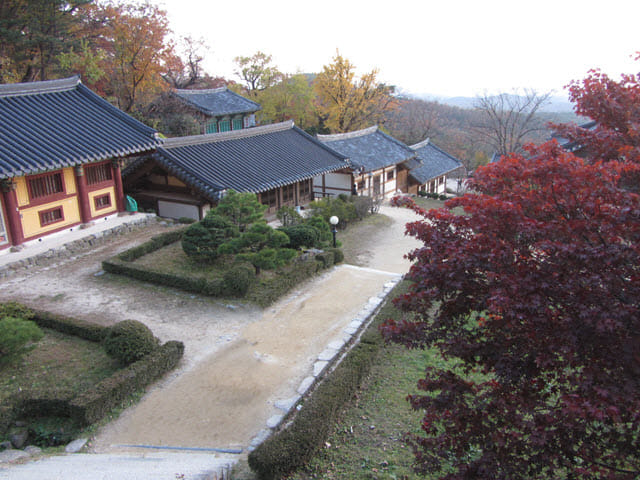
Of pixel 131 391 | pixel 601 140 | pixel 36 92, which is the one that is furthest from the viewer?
pixel 36 92

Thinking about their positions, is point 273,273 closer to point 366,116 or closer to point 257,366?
point 257,366

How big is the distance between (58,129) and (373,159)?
19.5 m

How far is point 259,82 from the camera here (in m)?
53.3

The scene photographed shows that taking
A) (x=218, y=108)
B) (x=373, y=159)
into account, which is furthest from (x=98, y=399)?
(x=218, y=108)

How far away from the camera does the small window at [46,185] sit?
49.1ft

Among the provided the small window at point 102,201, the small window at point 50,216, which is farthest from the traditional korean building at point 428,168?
the small window at point 50,216

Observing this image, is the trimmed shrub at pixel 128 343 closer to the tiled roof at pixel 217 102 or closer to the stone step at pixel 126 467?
the stone step at pixel 126 467

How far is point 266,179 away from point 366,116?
92.0 ft

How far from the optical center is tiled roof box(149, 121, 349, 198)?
1778 cm

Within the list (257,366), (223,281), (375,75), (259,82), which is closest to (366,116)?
(375,75)

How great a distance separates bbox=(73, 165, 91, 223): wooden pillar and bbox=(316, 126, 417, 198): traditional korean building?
573 inches

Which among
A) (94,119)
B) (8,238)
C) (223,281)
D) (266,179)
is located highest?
(94,119)

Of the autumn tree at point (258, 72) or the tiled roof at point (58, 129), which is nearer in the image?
the tiled roof at point (58, 129)

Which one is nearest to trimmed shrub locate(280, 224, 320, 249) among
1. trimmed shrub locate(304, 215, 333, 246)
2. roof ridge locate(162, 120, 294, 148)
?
trimmed shrub locate(304, 215, 333, 246)
